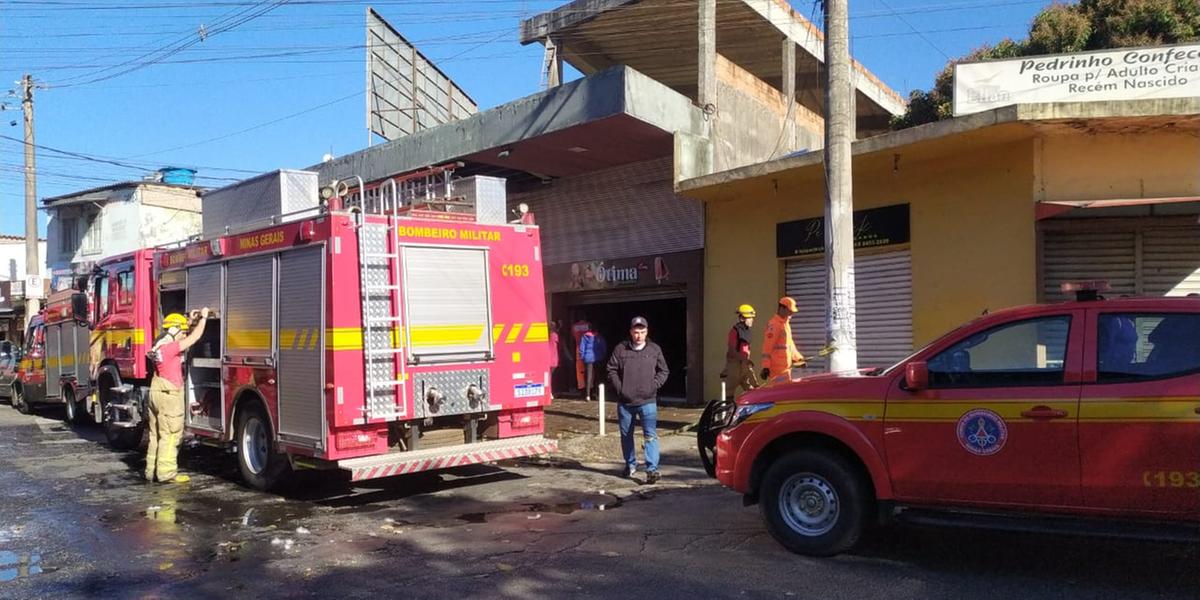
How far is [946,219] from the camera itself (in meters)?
11.7

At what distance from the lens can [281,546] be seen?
255 inches

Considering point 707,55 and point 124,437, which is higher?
point 707,55

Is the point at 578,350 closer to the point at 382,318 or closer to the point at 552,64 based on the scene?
the point at 552,64

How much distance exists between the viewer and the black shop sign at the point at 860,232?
1221 cm

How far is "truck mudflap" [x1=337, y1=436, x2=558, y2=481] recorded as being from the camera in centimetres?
753

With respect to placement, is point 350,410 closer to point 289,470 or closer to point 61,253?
point 289,470

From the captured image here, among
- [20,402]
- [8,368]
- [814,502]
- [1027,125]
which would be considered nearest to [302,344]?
[814,502]

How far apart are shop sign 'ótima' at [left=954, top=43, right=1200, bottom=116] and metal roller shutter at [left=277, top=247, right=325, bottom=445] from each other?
849 centimetres

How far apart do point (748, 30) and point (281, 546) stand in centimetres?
1533

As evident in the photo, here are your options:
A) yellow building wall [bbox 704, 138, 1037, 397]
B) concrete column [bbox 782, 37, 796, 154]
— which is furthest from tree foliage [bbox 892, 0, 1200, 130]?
yellow building wall [bbox 704, 138, 1037, 397]

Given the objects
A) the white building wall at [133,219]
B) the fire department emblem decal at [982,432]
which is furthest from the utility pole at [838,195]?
the white building wall at [133,219]

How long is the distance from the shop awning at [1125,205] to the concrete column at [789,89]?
7835mm

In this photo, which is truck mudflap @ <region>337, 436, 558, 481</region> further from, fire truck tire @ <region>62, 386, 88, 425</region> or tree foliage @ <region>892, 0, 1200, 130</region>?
tree foliage @ <region>892, 0, 1200, 130</region>

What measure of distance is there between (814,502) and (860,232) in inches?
303
